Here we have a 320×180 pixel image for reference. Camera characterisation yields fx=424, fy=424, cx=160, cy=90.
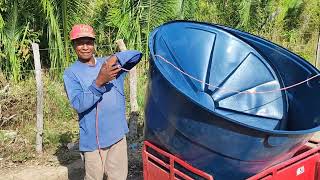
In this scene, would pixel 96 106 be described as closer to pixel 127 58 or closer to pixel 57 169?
pixel 127 58

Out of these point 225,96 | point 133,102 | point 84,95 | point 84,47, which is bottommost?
point 133,102

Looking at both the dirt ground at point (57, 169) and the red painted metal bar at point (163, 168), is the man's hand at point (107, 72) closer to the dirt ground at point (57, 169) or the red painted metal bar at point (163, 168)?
the red painted metal bar at point (163, 168)

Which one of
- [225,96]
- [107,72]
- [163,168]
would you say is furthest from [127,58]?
[225,96]

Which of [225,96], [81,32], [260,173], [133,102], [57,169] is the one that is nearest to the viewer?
[260,173]

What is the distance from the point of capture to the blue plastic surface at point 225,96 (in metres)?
2.72

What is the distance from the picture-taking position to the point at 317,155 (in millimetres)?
3344

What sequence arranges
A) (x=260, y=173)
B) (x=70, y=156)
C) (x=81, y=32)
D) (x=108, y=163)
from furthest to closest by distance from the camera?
(x=70, y=156), (x=108, y=163), (x=81, y=32), (x=260, y=173)

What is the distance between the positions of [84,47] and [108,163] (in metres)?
0.95

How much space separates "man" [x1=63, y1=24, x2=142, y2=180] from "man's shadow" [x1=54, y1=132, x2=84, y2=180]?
54.3 inches

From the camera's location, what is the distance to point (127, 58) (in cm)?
318

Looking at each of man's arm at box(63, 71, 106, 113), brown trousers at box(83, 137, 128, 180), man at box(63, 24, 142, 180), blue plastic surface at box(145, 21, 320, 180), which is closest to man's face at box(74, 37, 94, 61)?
man at box(63, 24, 142, 180)

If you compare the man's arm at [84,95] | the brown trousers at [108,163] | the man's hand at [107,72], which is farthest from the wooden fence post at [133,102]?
the man's hand at [107,72]

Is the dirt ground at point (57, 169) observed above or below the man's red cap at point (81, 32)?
below

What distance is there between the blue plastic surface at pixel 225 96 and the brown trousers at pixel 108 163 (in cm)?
38
